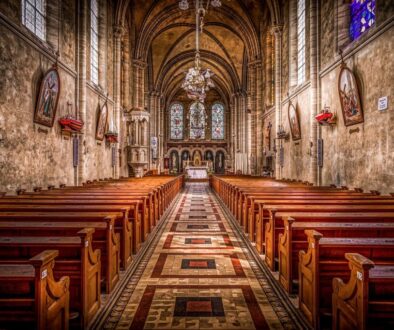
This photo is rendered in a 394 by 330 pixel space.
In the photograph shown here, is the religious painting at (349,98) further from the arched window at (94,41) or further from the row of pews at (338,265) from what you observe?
the arched window at (94,41)

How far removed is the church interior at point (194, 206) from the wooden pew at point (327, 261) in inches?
0.7

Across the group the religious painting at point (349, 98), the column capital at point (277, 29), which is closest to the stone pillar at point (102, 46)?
the column capital at point (277, 29)

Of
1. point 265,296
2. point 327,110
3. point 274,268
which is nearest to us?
point 265,296

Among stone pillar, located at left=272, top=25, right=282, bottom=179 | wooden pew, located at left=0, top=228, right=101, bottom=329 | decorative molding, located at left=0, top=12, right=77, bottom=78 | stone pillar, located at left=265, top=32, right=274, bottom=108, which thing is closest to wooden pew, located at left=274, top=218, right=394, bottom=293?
wooden pew, located at left=0, top=228, right=101, bottom=329

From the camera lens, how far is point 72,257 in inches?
140

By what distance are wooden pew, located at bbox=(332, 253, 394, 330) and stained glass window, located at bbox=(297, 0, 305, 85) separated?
582 inches

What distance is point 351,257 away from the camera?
260 centimetres

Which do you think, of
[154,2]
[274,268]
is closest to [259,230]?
[274,268]

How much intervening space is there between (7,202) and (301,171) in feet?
39.5

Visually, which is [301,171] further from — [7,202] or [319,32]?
[7,202]

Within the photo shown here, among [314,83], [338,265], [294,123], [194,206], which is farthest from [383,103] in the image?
[194,206]

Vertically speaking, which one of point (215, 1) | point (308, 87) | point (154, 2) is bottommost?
point (308, 87)

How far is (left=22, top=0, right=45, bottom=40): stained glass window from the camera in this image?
10375 millimetres

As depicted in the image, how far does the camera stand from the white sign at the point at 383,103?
8.63 meters
